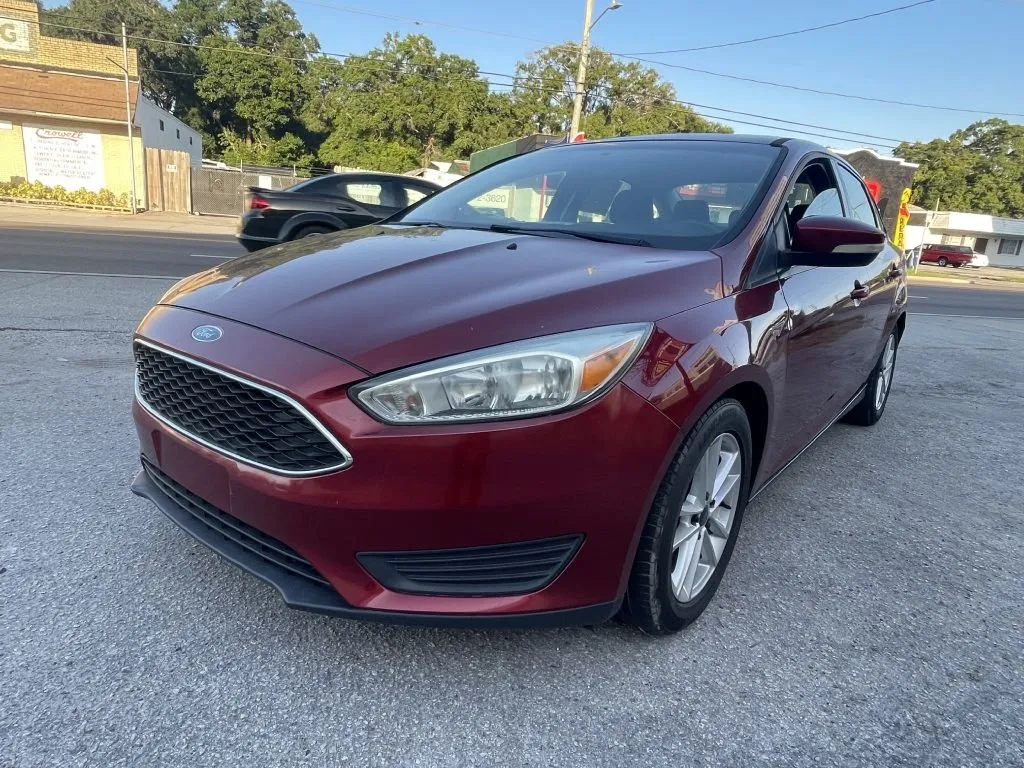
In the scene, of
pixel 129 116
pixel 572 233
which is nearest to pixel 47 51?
pixel 129 116

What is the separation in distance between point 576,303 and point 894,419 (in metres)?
3.96

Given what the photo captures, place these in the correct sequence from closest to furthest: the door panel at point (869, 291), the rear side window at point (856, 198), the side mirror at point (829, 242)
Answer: the side mirror at point (829, 242) < the door panel at point (869, 291) < the rear side window at point (856, 198)

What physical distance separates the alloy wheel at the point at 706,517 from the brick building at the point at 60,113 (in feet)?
93.9

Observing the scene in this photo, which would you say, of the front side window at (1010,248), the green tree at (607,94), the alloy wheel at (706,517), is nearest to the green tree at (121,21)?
the green tree at (607,94)

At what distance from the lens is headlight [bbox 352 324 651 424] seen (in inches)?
62.8

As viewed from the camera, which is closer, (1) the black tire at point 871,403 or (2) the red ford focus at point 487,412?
(2) the red ford focus at point 487,412

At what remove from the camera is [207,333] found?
1883 mm

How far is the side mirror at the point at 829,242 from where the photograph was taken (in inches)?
95.5

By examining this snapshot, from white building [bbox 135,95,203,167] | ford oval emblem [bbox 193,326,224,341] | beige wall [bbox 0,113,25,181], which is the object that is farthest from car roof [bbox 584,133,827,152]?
beige wall [bbox 0,113,25,181]

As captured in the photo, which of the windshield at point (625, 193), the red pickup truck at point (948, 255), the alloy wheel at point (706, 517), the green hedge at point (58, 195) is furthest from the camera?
the red pickup truck at point (948, 255)

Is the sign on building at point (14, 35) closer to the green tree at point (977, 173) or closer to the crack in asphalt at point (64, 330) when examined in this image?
the crack in asphalt at point (64, 330)

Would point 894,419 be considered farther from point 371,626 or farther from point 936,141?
point 936,141

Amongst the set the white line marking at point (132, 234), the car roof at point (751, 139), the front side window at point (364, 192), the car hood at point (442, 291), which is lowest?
the white line marking at point (132, 234)

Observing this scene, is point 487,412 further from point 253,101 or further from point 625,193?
point 253,101
